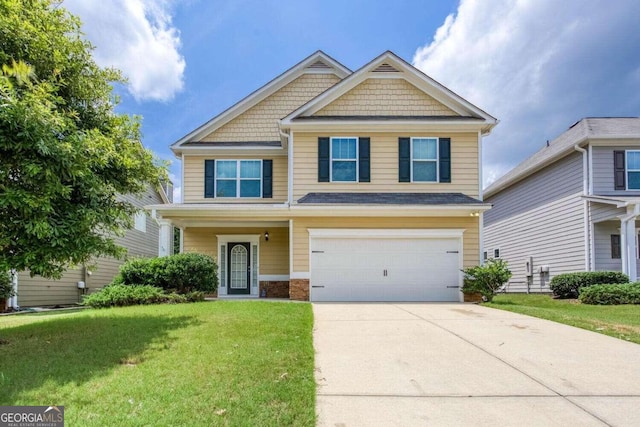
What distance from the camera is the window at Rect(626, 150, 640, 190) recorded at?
46.1 ft

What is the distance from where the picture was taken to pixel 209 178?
14.6m

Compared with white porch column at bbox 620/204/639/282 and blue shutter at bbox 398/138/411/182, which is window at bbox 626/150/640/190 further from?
blue shutter at bbox 398/138/411/182

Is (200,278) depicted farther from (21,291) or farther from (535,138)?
(535,138)

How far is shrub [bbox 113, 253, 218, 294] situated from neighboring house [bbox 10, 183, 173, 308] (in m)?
0.96

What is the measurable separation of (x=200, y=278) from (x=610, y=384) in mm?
9519

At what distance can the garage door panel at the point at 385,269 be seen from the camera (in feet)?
40.4

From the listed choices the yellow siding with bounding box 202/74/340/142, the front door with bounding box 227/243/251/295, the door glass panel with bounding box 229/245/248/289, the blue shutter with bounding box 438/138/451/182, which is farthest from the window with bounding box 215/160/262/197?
the blue shutter with bounding box 438/138/451/182

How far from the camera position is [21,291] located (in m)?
12.6

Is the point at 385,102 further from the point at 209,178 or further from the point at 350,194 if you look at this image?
the point at 209,178

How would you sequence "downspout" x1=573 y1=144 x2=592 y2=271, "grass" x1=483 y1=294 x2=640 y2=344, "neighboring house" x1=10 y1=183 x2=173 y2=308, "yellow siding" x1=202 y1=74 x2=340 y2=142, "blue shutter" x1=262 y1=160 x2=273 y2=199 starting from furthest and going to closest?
"yellow siding" x1=202 y1=74 x2=340 y2=142
"blue shutter" x1=262 y1=160 x2=273 y2=199
"downspout" x1=573 y1=144 x2=592 y2=271
"neighboring house" x1=10 y1=183 x2=173 y2=308
"grass" x1=483 y1=294 x2=640 y2=344

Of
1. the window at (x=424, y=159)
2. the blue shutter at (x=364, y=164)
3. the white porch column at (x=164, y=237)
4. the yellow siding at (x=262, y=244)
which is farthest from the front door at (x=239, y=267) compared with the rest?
the window at (x=424, y=159)

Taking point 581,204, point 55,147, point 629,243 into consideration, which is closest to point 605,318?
point 629,243

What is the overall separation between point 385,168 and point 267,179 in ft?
14.0

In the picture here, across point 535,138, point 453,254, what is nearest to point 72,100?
point 453,254
